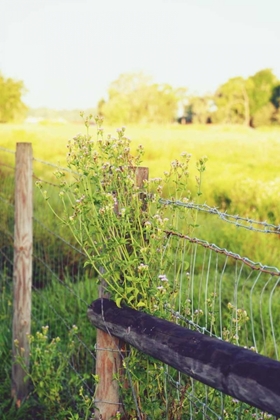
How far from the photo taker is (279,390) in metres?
1.84

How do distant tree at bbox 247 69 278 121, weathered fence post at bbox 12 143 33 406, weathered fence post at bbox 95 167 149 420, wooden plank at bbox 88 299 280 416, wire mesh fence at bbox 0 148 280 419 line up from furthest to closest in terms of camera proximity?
distant tree at bbox 247 69 278 121 < weathered fence post at bbox 12 143 33 406 < weathered fence post at bbox 95 167 149 420 < wire mesh fence at bbox 0 148 280 419 < wooden plank at bbox 88 299 280 416

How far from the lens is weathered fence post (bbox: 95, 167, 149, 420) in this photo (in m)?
3.17

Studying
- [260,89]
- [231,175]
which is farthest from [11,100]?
[231,175]

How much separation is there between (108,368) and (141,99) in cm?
8950

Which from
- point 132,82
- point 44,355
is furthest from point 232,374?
point 132,82

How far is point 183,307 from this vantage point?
3.26 meters

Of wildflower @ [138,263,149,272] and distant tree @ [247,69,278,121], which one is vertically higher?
distant tree @ [247,69,278,121]

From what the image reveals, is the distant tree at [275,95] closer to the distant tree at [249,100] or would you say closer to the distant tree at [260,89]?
the distant tree at [249,100]

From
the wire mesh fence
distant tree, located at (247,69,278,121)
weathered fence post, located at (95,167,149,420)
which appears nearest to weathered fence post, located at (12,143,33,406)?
the wire mesh fence

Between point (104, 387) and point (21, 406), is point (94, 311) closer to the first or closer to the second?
point (104, 387)

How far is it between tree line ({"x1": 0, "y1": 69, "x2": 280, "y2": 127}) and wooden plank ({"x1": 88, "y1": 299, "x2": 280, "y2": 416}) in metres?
74.4

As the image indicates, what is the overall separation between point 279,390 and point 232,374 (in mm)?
199

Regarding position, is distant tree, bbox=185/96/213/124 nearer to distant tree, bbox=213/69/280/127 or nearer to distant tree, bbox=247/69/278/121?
distant tree, bbox=213/69/280/127

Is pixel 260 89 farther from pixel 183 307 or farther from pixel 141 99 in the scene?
pixel 183 307
